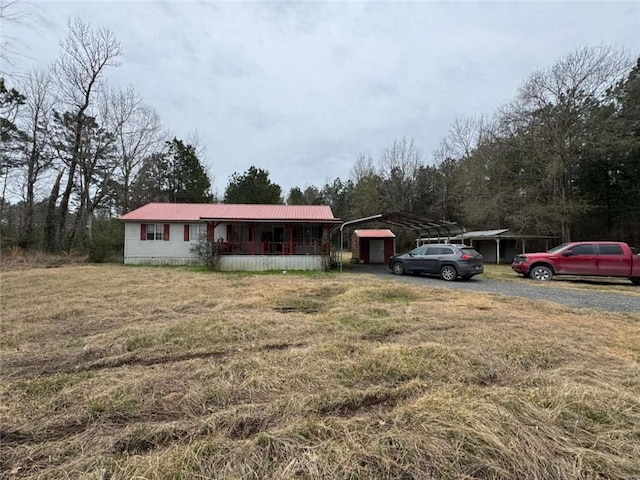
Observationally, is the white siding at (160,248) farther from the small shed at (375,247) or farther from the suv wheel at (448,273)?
the suv wheel at (448,273)

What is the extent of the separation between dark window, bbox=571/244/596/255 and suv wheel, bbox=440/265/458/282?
14.3ft

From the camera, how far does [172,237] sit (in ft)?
62.6

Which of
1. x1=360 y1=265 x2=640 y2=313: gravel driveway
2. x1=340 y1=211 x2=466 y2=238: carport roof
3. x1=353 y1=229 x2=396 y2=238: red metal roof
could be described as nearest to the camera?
x1=360 y1=265 x2=640 y2=313: gravel driveway

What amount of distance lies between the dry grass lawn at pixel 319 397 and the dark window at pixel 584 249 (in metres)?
7.30

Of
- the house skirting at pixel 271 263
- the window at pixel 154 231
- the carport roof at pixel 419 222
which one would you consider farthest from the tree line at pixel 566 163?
the window at pixel 154 231

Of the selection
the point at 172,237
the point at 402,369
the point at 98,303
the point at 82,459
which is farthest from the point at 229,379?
the point at 172,237

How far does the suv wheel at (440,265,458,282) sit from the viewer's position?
12.5 meters

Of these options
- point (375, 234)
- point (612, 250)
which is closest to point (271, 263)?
point (375, 234)

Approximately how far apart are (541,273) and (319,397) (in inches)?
512

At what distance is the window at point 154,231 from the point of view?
1897cm

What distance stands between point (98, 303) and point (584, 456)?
8425mm

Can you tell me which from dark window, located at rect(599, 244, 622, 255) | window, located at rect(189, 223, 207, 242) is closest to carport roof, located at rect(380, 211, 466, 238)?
dark window, located at rect(599, 244, 622, 255)

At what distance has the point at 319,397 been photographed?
282 cm

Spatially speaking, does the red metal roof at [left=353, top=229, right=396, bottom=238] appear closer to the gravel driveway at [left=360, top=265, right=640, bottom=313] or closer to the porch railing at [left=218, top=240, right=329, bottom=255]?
the porch railing at [left=218, top=240, right=329, bottom=255]
